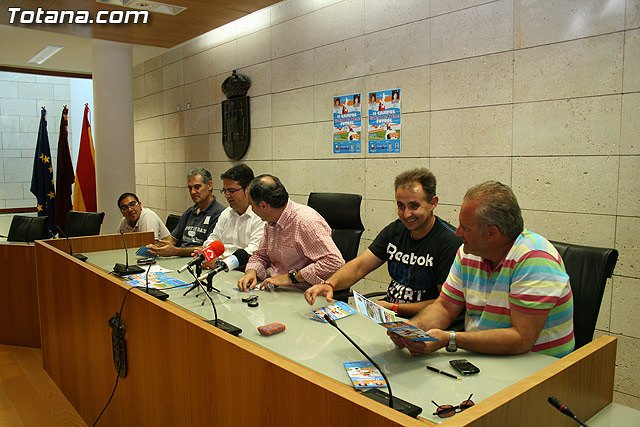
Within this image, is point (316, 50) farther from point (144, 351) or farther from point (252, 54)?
point (144, 351)

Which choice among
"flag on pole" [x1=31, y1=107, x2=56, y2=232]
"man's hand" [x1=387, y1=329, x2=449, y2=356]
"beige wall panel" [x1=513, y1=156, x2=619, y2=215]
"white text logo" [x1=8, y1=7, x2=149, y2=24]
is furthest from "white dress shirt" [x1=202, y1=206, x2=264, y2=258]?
"flag on pole" [x1=31, y1=107, x2=56, y2=232]

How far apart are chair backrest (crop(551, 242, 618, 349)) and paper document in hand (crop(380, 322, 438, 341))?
0.66 m

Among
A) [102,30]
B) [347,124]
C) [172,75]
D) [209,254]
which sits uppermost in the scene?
[102,30]

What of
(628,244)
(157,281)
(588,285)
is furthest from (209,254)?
(628,244)

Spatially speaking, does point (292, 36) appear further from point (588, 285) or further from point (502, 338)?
point (502, 338)

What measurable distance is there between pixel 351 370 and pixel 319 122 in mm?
3383

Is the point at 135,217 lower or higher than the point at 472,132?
lower

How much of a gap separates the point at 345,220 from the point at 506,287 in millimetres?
1630

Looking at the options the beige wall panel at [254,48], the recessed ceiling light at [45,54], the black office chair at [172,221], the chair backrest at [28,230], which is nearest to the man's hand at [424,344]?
the black office chair at [172,221]

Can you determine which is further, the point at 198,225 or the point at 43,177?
the point at 43,177

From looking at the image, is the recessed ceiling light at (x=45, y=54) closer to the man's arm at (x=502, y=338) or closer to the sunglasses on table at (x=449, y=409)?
the man's arm at (x=502, y=338)

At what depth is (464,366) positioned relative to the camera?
4.80 ft

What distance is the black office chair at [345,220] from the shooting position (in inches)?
126

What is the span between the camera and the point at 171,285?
2535 mm
